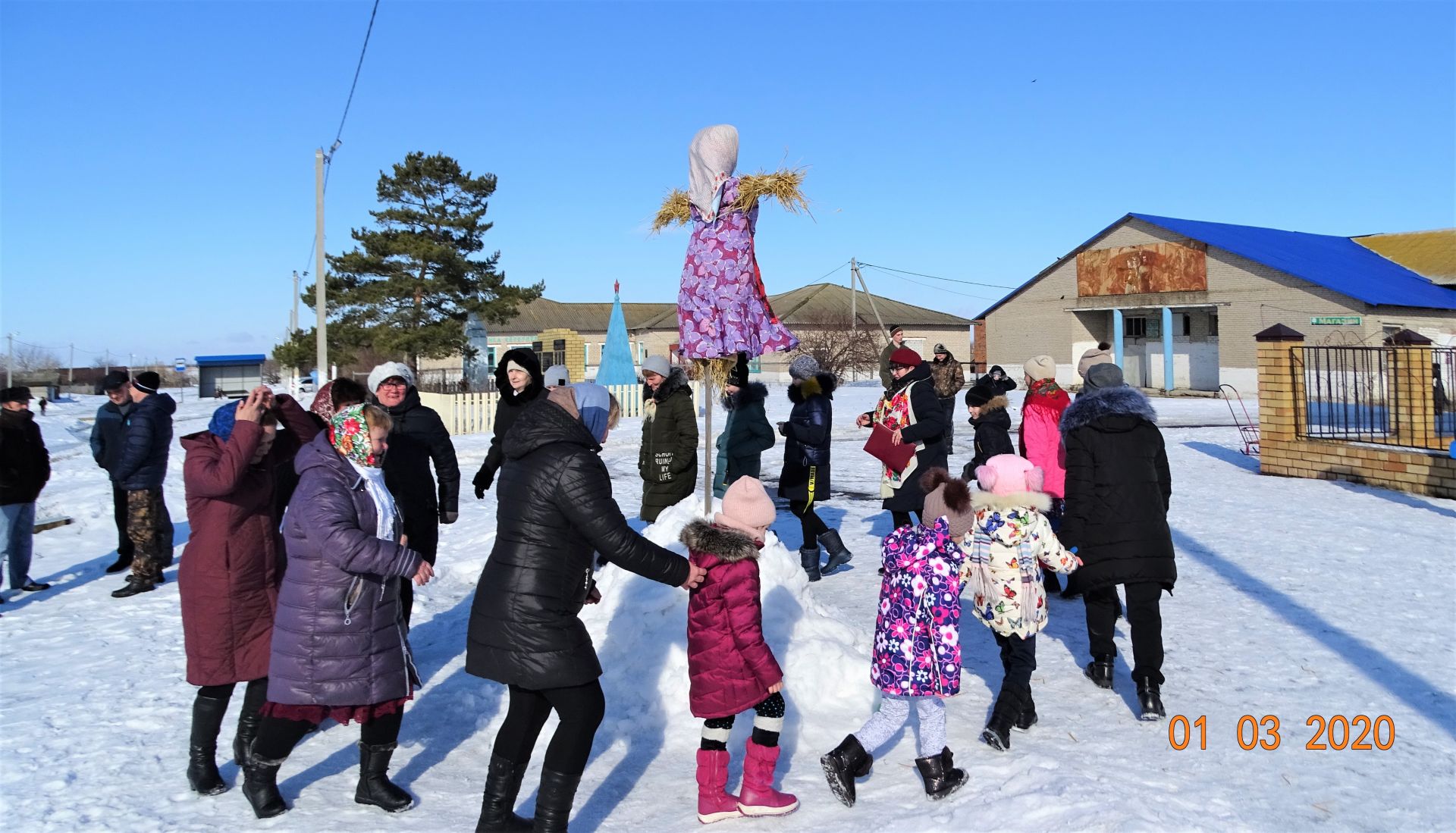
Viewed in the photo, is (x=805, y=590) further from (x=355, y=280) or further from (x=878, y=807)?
(x=355, y=280)

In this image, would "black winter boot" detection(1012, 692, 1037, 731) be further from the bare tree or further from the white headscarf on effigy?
the bare tree

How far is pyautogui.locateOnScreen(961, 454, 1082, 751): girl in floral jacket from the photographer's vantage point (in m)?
4.49

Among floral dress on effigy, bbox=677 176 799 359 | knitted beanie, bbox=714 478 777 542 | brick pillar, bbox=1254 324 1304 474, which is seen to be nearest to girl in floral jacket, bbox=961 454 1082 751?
knitted beanie, bbox=714 478 777 542

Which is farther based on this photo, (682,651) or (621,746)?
(682,651)

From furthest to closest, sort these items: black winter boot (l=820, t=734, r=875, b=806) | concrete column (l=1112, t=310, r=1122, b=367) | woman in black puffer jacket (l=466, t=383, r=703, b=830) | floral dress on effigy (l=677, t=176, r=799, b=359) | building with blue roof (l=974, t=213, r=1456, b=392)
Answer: concrete column (l=1112, t=310, r=1122, b=367) → building with blue roof (l=974, t=213, r=1456, b=392) → floral dress on effigy (l=677, t=176, r=799, b=359) → black winter boot (l=820, t=734, r=875, b=806) → woman in black puffer jacket (l=466, t=383, r=703, b=830)

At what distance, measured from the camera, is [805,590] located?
236 inches

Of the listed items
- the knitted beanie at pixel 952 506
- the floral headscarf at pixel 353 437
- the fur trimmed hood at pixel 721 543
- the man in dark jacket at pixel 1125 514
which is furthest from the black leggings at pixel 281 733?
the man in dark jacket at pixel 1125 514

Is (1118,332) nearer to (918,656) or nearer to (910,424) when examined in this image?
(910,424)

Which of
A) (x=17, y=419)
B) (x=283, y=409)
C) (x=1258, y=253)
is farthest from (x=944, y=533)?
(x=1258, y=253)

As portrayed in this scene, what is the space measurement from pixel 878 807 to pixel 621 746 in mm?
1348

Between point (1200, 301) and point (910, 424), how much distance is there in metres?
32.4

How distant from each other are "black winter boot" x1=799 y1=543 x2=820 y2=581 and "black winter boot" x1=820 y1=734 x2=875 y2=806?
3.60 metres

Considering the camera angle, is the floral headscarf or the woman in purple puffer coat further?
the floral headscarf

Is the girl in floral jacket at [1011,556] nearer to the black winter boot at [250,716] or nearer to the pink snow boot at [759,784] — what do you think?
the pink snow boot at [759,784]
